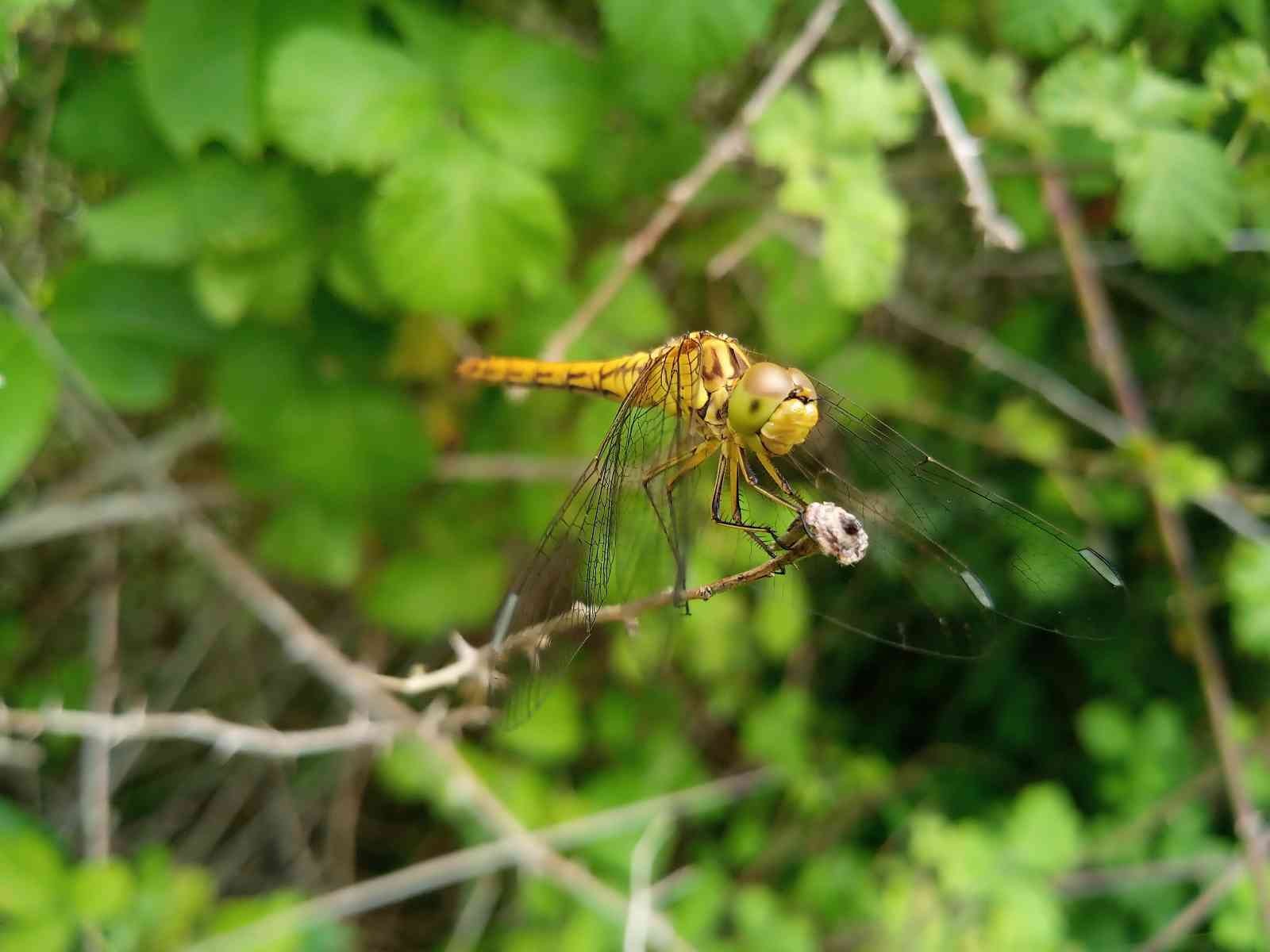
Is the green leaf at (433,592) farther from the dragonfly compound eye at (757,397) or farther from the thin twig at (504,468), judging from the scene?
the dragonfly compound eye at (757,397)

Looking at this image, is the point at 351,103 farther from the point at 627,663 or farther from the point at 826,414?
the point at 627,663

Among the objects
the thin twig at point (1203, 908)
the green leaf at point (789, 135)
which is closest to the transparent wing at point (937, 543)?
the green leaf at point (789, 135)

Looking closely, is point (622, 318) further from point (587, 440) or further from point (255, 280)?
point (255, 280)

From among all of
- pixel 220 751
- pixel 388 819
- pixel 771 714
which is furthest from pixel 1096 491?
pixel 220 751

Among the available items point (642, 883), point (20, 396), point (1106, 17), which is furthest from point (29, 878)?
point (1106, 17)

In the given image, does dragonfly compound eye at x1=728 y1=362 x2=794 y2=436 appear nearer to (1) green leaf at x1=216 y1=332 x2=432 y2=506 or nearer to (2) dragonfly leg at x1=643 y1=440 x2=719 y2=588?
(2) dragonfly leg at x1=643 y1=440 x2=719 y2=588

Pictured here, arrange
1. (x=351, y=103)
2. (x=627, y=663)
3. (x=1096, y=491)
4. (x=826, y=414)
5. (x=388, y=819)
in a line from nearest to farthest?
(x=826, y=414) → (x=351, y=103) → (x=627, y=663) → (x=1096, y=491) → (x=388, y=819)
